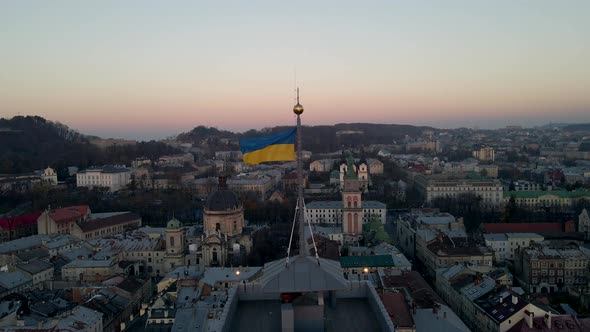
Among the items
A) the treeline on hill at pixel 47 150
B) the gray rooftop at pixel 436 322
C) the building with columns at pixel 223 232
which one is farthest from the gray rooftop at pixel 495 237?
the treeline on hill at pixel 47 150

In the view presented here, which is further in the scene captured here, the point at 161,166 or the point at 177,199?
the point at 161,166

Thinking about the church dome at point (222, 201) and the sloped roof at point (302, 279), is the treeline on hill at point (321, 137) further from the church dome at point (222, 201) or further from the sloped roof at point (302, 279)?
the sloped roof at point (302, 279)

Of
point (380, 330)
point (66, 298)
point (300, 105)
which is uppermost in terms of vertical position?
point (300, 105)

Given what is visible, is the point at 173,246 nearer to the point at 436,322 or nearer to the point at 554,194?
the point at 436,322

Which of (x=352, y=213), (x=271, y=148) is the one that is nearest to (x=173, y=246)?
(x=352, y=213)

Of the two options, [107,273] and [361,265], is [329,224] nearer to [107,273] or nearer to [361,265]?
[361,265]

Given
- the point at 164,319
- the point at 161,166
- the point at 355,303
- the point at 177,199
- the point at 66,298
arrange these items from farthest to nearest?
the point at 161,166
the point at 177,199
the point at 66,298
the point at 164,319
the point at 355,303

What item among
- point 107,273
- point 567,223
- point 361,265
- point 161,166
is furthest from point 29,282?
point 161,166
